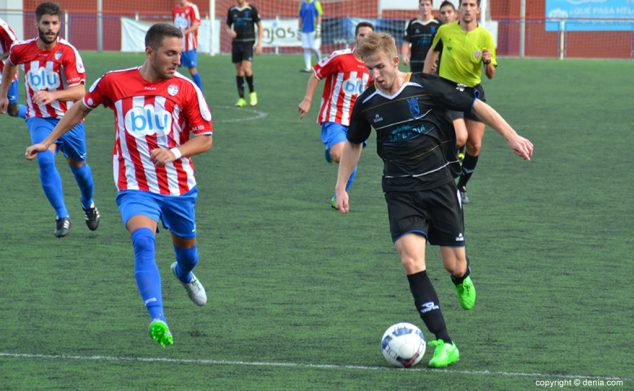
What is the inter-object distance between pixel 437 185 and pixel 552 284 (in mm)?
2069

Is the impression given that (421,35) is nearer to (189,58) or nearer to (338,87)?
(189,58)

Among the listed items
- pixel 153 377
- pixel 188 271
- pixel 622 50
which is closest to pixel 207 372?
pixel 153 377

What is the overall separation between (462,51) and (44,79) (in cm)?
425

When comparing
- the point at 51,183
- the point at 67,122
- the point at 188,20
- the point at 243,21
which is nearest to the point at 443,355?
the point at 67,122

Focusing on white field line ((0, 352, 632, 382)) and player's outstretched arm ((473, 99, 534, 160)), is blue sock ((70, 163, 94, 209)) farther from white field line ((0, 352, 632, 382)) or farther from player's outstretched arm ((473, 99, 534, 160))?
player's outstretched arm ((473, 99, 534, 160))

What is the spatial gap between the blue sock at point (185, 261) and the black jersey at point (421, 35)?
38.6ft

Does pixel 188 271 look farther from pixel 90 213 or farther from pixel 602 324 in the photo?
pixel 90 213

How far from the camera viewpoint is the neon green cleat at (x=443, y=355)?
607 centimetres

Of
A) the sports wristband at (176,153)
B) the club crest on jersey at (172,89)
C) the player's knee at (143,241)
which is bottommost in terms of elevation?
the player's knee at (143,241)

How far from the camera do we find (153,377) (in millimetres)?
5871

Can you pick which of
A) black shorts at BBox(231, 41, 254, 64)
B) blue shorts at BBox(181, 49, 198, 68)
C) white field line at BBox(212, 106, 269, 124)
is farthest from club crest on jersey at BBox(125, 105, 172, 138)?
blue shorts at BBox(181, 49, 198, 68)

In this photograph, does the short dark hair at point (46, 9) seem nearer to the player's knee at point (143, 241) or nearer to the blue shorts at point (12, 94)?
the blue shorts at point (12, 94)

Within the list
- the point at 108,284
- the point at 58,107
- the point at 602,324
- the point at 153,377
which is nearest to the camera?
the point at 153,377

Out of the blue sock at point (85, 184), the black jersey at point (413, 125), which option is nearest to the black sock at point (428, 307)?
the black jersey at point (413, 125)
